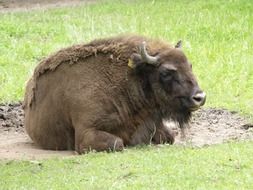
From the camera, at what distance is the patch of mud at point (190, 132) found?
1010 centimetres

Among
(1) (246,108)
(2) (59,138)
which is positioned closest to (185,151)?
(2) (59,138)

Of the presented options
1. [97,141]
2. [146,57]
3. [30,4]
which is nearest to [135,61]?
[146,57]

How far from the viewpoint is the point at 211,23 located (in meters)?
17.6

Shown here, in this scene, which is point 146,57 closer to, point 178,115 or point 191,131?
point 178,115

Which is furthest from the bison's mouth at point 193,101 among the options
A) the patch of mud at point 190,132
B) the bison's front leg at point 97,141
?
the bison's front leg at point 97,141

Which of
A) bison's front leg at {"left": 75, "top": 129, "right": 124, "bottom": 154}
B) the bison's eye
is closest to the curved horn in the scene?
the bison's eye

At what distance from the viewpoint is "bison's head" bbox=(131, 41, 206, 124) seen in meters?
9.88

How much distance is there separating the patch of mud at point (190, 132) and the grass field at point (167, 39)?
1.34 ft

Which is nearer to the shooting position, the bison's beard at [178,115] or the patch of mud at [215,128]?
the bison's beard at [178,115]

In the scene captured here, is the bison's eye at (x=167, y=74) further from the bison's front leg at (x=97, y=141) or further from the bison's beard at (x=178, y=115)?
the bison's front leg at (x=97, y=141)

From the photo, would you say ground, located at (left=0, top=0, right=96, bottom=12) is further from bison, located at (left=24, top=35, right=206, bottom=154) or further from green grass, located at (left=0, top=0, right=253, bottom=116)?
bison, located at (left=24, top=35, right=206, bottom=154)

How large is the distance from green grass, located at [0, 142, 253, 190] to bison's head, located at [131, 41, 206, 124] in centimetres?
84

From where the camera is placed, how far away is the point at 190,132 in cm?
1087

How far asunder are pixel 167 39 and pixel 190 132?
17.7ft
